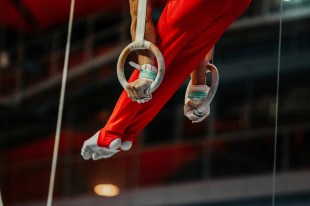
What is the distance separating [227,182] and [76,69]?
1428 millimetres

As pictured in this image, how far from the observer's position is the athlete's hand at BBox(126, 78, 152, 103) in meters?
2.30

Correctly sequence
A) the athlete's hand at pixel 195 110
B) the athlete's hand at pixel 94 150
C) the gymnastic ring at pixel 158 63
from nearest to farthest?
the gymnastic ring at pixel 158 63
the athlete's hand at pixel 94 150
the athlete's hand at pixel 195 110

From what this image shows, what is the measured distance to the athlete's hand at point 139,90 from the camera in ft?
7.55

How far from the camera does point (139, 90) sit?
7.55ft

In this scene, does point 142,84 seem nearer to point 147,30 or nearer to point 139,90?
point 139,90

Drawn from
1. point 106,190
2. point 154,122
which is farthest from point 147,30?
point 154,122

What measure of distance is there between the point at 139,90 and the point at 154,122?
4701 mm

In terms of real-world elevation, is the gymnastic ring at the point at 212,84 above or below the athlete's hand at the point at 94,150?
above

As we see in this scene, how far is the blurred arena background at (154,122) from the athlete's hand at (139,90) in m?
3.56

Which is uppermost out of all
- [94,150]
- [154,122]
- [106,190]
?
[154,122]

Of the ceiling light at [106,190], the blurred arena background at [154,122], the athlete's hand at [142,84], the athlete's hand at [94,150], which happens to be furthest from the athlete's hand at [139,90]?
the ceiling light at [106,190]

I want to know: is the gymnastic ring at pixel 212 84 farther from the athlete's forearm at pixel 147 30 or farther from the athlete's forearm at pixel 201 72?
the athlete's forearm at pixel 147 30

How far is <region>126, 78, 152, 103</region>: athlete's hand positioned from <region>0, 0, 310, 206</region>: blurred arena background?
3.56 m

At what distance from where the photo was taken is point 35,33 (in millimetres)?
6883
